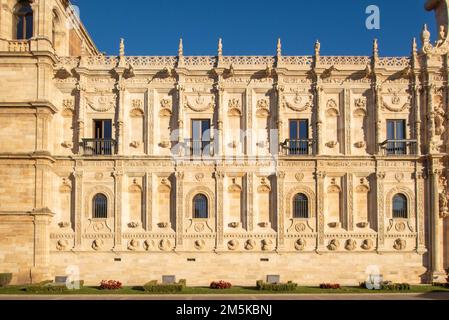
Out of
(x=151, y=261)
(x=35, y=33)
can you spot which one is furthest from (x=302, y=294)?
(x=35, y=33)

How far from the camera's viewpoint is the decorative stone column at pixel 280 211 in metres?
45.2

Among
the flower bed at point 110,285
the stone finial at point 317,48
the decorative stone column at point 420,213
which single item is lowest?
the flower bed at point 110,285

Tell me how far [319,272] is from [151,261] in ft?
40.3

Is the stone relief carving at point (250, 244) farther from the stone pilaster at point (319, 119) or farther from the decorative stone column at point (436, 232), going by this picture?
the decorative stone column at point (436, 232)

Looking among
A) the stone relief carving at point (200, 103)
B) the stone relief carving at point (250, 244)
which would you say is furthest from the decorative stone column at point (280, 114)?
the stone relief carving at point (250, 244)

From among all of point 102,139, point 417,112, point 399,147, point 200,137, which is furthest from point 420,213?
point 102,139

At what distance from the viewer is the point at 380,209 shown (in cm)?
4547

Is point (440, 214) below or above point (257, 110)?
below

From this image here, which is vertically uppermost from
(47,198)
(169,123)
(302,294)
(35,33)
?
(35,33)

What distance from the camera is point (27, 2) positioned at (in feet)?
155

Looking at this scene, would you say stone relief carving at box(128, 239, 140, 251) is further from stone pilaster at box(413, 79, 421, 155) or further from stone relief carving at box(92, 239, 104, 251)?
stone pilaster at box(413, 79, 421, 155)

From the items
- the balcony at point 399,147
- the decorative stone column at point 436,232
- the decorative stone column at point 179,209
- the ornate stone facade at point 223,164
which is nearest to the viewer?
the decorative stone column at point 436,232

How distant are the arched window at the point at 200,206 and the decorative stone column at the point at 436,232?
656 inches
